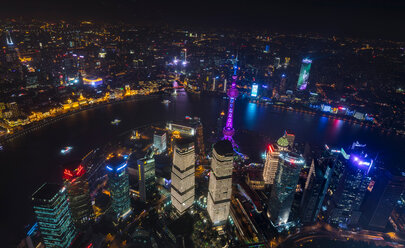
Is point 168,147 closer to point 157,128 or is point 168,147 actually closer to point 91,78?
point 157,128

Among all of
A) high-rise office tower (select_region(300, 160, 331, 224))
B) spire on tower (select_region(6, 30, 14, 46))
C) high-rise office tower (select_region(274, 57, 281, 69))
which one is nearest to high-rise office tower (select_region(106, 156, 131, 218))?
high-rise office tower (select_region(300, 160, 331, 224))

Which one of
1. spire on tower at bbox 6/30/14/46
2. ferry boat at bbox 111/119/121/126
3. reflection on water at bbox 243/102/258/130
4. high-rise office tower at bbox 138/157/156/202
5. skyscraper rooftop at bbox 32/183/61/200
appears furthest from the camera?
spire on tower at bbox 6/30/14/46

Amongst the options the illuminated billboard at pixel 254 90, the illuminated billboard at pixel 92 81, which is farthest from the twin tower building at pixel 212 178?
the illuminated billboard at pixel 92 81

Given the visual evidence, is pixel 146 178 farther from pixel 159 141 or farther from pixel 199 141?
pixel 199 141

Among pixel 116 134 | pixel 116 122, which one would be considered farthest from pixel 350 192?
pixel 116 122

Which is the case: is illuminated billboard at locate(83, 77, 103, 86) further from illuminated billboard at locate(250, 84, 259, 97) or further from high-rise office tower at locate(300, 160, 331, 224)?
high-rise office tower at locate(300, 160, 331, 224)

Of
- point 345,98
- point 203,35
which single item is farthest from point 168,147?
point 203,35
